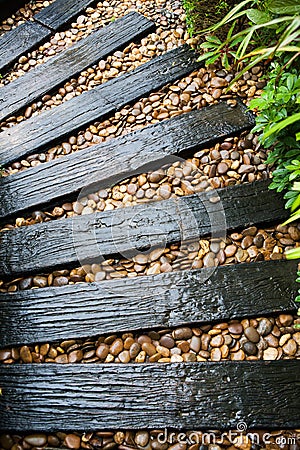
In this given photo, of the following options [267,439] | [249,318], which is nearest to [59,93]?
[249,318]

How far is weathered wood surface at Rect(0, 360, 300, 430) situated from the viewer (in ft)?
4.42

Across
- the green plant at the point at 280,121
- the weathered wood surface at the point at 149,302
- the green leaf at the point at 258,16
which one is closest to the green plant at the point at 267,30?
the green leaf at the point at 258,16

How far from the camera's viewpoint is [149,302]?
1592 millimetres

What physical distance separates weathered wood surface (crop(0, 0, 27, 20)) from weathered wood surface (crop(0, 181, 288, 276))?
163 cm

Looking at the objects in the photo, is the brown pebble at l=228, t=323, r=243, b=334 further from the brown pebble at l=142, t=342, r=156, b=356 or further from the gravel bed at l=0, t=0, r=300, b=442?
the brown pebble at l=142, t=342, r=156, b=356

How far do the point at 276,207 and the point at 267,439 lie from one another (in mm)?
808

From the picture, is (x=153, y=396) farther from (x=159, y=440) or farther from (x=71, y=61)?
(x=71, y=61)

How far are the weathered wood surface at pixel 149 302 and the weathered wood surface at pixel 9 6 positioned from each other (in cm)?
193

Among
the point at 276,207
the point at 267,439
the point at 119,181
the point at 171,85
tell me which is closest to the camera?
the point at 267,439

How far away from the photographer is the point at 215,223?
173cm

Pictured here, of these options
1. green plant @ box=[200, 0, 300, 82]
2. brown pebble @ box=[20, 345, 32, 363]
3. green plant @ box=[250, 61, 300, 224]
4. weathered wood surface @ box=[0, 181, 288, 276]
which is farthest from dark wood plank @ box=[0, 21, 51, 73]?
brown pebble @ box=[20, 345, 32, 363]

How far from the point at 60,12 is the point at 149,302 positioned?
192cm

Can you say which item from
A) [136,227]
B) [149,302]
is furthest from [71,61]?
[149,302]

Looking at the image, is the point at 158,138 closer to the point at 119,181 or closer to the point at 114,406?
the point at 119,181
